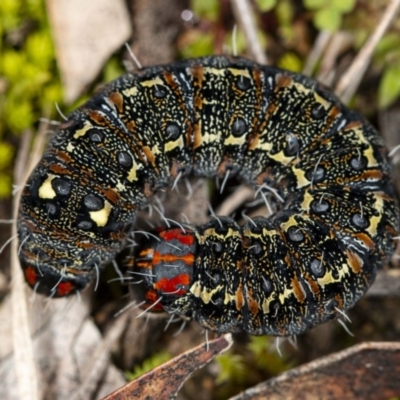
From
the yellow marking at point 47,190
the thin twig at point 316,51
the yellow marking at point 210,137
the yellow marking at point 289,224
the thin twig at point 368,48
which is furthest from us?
the thin twig at point 316,51

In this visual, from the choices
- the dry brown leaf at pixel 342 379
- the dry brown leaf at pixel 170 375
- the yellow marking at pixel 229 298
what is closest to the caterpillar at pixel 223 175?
the yellow marking at pixel 229 298

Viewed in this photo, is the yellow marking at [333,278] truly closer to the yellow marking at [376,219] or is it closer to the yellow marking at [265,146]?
the yellow marking at [376,219]

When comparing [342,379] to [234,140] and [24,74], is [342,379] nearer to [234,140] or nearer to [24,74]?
[234,140]

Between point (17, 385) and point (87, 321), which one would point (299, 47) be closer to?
point (87, 321)

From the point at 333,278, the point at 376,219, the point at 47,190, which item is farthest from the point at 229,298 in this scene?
the point at 47,190

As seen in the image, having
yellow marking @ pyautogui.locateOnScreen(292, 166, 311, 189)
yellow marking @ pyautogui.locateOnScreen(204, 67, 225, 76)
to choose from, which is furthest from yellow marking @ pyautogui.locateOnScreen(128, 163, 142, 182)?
yellow marking @ pyautogui.locateOnScreen(292, 166, 311, 189)

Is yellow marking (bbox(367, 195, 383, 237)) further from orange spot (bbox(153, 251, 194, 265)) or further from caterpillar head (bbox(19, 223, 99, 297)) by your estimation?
caterpillar head (bbox(19, 223, 99, 297))
